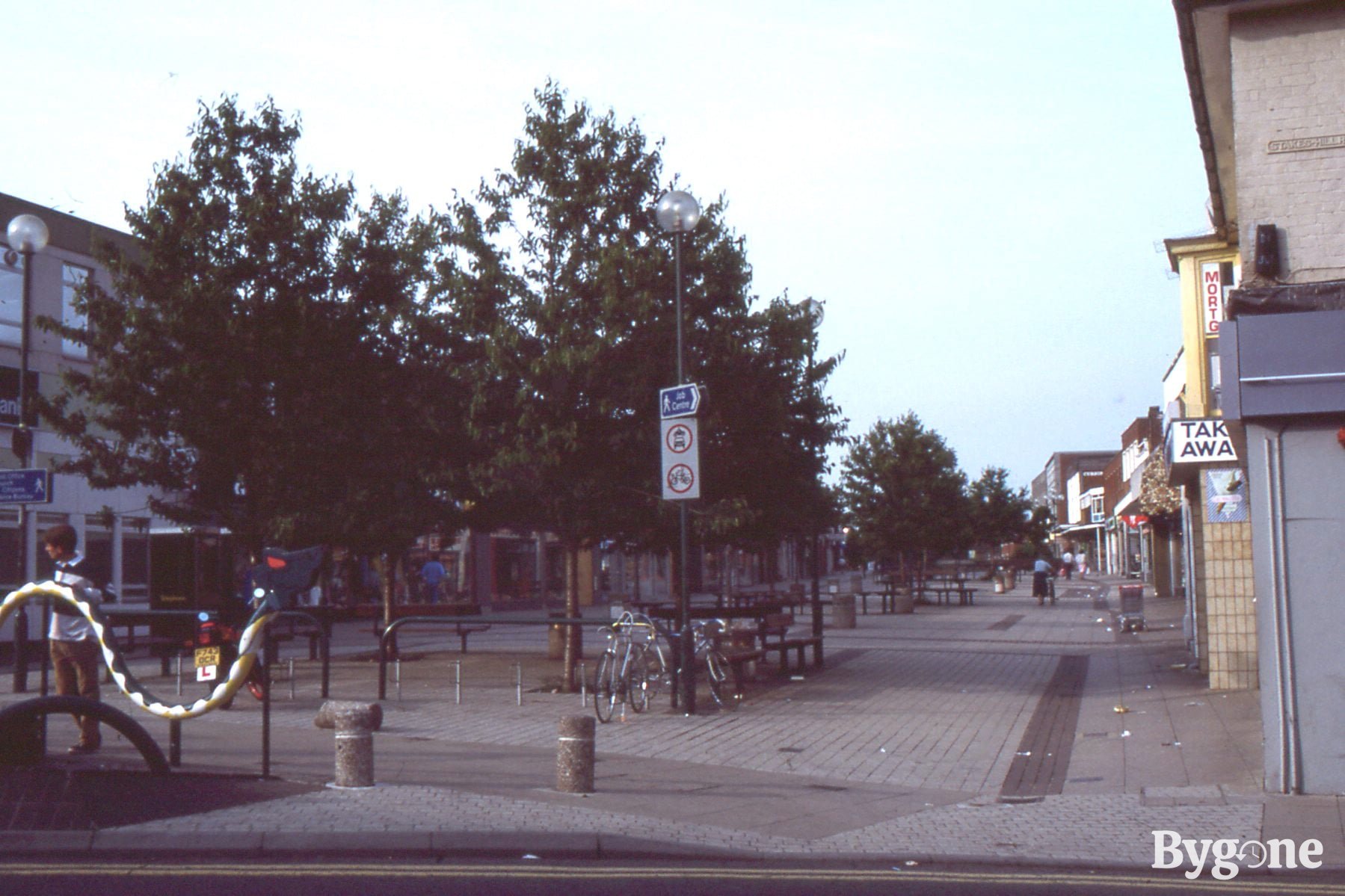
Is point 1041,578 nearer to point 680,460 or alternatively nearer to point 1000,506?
point 1000,506

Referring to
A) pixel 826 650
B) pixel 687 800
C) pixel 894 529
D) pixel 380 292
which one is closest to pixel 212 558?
pixel 380 292

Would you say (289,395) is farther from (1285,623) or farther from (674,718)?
(1285,623)

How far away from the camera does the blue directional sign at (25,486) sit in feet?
50.4

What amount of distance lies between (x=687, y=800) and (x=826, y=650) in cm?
1439

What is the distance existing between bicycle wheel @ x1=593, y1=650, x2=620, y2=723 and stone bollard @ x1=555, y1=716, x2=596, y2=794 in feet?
14.8

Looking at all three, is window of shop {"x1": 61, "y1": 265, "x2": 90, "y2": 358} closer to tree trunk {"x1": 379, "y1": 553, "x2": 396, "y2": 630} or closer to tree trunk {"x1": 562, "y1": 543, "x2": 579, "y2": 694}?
tree trunk {"x1": 379, "y1": 553, "x2": 396, "y2": 630}

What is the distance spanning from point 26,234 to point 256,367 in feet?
10.9

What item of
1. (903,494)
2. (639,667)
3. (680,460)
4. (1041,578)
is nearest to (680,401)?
(680,460)

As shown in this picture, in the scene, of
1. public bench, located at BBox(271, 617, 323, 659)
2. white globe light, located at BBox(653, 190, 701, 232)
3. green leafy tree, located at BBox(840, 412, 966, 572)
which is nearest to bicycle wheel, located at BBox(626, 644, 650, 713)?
public bench, located at BBox(271, 617, 323, 659)

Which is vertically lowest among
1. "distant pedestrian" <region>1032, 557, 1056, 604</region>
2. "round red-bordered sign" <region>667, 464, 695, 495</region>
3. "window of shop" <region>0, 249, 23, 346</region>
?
"distant pedestrian" <region>1032, 557, 1056, 604</region>

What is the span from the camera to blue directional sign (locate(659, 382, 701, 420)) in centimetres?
1380

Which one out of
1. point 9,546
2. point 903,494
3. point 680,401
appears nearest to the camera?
point 680,401

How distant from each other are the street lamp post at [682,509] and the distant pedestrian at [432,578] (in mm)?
24978

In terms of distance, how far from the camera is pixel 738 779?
10117 mm
